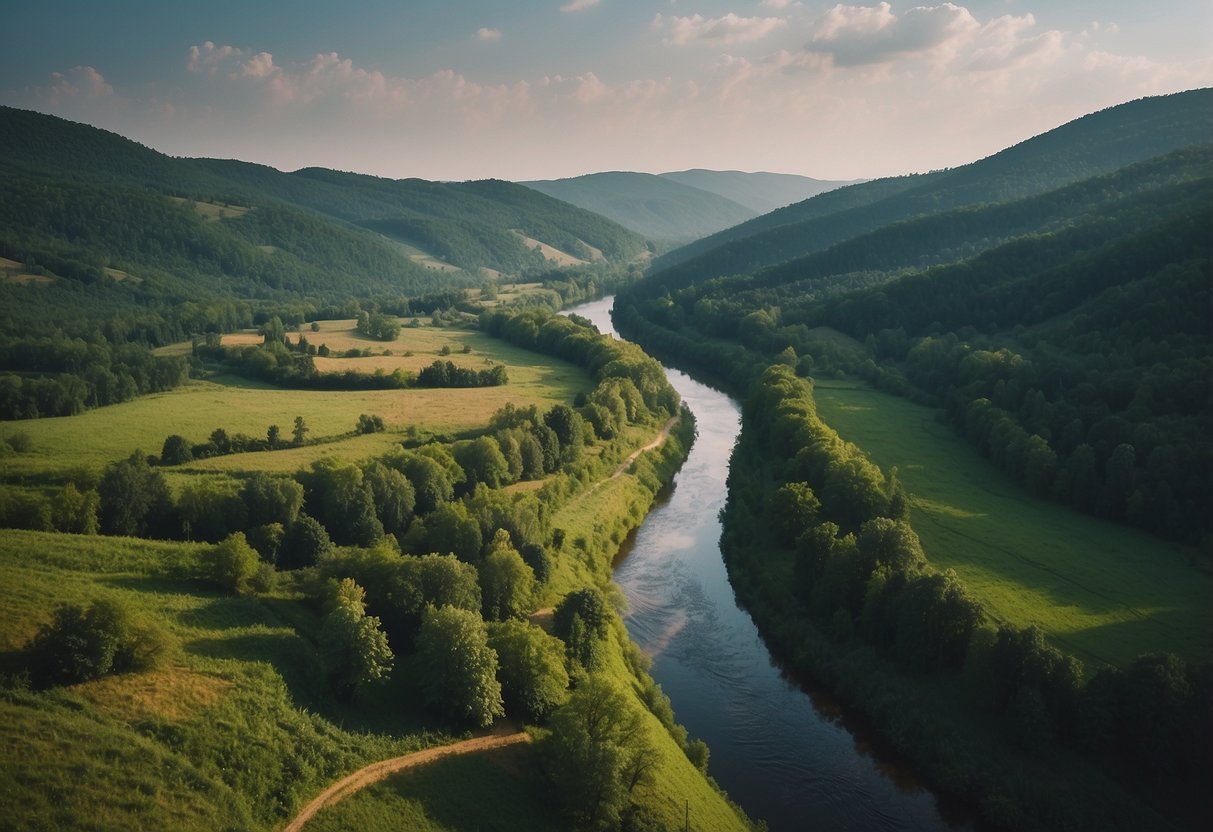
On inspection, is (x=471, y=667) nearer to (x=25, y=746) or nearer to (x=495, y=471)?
(x=25, y=746)

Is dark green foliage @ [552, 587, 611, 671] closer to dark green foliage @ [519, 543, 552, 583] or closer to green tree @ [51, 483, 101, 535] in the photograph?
dark green foliage @ [519, 543, 552, 583]

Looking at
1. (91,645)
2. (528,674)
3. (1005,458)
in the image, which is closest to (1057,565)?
(1005,458)

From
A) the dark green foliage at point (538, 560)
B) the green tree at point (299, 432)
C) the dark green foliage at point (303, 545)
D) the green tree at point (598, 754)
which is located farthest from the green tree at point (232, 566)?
the green tree at point (299, 432)

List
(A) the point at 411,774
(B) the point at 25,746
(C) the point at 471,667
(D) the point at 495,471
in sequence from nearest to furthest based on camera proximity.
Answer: (B) the point at 25,746, (A) the point at 411,774, (C) the point at 471,667, (D) the point at 495,471

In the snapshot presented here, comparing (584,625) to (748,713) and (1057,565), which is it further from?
(1057,565)

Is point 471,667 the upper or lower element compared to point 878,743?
upper

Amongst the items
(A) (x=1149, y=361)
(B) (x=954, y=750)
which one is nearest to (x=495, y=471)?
(B) (x=954, y=750)

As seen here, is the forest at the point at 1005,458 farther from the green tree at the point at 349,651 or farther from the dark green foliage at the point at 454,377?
the dark green foliage at the point at 454,377

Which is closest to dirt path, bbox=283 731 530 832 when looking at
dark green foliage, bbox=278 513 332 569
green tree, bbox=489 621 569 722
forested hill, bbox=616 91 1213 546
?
green tree, bbox=489 621 569 722
